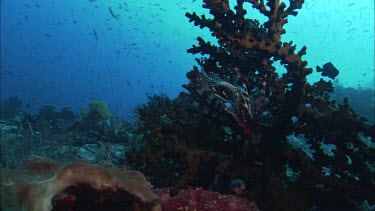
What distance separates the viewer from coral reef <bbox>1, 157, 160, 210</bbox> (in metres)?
2.13

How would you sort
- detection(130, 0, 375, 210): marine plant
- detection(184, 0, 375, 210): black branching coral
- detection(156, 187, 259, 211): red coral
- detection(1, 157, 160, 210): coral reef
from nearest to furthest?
detection(1, 157, 160, 210): coral reef → detection(156, 187, 259, 211): red coral → detection(130, 0, 375, 210): marine plant → detection(184, 0, 375, 210): black branching coral

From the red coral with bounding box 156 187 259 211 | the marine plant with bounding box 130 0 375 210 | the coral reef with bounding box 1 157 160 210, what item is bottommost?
the coral reef with bounding box 1 157 160 210

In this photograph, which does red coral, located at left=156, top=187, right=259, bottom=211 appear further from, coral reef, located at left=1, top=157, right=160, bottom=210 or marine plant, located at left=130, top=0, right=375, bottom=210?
coral reef, located at left=1, top=157, right=160, bottom=210

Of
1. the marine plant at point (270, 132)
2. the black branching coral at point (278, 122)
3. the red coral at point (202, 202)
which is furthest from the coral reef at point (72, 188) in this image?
the black branching coral at point (278, 122)

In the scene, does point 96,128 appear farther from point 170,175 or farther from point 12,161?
point 170,175

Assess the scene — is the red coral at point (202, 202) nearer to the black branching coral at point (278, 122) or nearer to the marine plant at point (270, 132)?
the marine plant at point (270, 132)

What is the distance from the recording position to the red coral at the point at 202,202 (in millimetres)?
3153

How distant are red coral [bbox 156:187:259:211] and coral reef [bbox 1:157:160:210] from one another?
0.54 metres

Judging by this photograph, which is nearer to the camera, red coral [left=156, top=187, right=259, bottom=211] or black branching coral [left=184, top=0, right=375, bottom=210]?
red coral [left=156, top=187, right=259, bottom=211]

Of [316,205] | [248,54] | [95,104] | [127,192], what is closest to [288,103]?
[248,54]

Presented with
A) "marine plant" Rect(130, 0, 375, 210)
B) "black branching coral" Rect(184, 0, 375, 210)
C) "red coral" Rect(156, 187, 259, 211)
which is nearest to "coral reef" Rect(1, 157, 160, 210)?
"red coral" Rect(156, 187, 259, 211)

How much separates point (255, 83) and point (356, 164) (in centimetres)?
164

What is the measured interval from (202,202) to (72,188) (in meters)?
1.34

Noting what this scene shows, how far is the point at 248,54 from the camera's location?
15.3 ft
